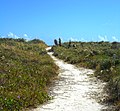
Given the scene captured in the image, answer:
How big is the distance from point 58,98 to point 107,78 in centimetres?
590

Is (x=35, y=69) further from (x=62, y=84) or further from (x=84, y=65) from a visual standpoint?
(x=84, y=65)

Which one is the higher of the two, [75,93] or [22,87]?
[22,87]

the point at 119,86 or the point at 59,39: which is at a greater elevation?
the point at 59,39

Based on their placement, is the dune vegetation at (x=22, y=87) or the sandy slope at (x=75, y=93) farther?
the sandy slope at (x=75, y=93)

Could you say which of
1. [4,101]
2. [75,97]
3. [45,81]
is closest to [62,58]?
[45,81]

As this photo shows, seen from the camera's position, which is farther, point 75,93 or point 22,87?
point 75,93

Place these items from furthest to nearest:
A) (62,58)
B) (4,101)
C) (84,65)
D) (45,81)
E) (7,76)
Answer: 1. (62,58)
2. (84,65)
3. (45,81)
4. (7,76)
5. (4,101)

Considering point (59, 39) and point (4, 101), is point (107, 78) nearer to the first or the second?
point (4, 101)

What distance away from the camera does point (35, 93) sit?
15.4m

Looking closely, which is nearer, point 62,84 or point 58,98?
point 58,98

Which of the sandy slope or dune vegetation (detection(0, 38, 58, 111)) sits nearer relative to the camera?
dune vegetation (detection(0, 38, 58, 111))

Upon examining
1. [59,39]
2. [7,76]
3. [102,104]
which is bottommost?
[102,104]

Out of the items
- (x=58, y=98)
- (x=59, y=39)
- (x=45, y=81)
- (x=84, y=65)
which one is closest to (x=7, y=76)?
(x=45, y=81)

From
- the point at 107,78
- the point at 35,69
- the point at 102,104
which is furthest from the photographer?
the point at 35,69
